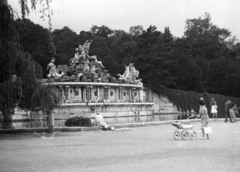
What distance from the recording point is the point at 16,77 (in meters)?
18.4

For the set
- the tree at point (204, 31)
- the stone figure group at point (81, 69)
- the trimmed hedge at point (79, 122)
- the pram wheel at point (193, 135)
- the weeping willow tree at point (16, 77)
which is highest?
the tree at point (204, 31)

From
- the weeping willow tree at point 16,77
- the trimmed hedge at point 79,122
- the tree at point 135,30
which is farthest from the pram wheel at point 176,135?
the tree at point 135,30

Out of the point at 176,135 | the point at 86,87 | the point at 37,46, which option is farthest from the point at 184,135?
the point at 37,46

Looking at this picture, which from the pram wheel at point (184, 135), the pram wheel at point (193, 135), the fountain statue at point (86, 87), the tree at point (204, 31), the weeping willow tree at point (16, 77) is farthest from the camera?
the tree at point (204, 31)

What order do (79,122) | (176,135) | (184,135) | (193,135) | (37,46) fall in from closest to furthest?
(184,135), (176,135), (193,135), (79,122), (37,46)

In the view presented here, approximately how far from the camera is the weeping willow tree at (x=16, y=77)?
16.1 m

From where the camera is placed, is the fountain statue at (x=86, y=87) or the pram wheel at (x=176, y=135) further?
the fountain statue at (x=86, y=87)

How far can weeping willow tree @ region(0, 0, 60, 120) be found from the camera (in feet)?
52.9

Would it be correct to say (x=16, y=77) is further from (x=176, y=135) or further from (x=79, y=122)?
(x=176, y=135)

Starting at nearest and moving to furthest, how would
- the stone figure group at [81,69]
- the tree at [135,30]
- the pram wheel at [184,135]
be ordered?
the pram wheel at [184,135] → the stone figure group at [81,69] → the tree at [135,30]

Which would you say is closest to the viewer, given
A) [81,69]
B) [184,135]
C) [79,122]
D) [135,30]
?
[184,135]

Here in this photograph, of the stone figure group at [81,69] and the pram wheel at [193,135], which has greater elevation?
the stone figure group at [81,69]

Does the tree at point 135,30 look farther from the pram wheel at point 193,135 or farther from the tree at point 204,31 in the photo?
the pram wheel at point 193,135

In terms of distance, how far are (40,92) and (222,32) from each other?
322ft
